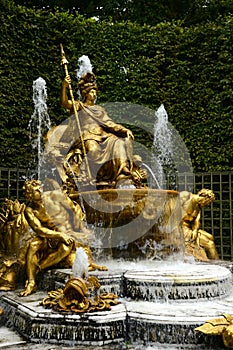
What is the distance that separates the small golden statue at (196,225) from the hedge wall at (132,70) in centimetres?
222

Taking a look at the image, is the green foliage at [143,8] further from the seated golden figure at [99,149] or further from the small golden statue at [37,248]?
the small golden statue at [37,248]

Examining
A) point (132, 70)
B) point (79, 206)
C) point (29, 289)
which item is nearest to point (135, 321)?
point (29, 289)

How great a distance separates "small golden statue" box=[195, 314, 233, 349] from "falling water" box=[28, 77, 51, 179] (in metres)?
6.30

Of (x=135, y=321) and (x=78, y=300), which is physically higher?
(x=78, y=300)

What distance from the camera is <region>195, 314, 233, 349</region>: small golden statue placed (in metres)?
3.63

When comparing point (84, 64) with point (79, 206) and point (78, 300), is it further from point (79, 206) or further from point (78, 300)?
point (78, 300)

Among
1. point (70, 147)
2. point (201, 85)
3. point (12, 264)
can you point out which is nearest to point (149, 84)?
point (201, 85)

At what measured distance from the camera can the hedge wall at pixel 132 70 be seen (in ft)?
30.8

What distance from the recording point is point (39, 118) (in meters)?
9.73

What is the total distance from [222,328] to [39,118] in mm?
7035

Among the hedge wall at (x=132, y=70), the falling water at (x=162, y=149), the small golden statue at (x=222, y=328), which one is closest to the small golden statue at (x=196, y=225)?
the hedge wall at (x=132, y=70)

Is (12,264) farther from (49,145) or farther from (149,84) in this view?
(149,84)

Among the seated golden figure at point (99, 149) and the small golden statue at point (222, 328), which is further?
the seated golden figure at point (99, 149)

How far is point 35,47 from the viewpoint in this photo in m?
9.91
